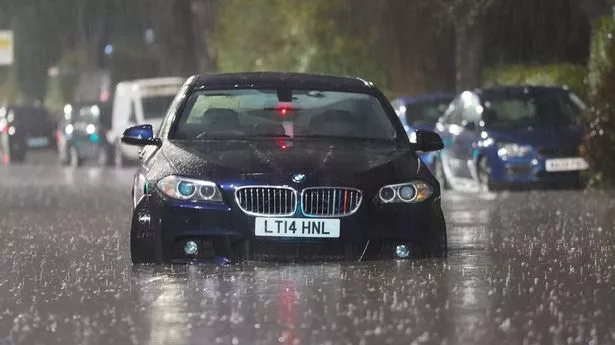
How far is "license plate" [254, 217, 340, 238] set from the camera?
11.8 m

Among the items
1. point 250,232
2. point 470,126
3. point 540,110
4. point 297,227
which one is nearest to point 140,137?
point 250,232

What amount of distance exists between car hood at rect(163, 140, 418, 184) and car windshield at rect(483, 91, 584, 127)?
11286mm

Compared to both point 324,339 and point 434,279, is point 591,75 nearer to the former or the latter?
point 434,279

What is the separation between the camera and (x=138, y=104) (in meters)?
36.6

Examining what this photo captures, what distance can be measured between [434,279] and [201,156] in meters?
1.92

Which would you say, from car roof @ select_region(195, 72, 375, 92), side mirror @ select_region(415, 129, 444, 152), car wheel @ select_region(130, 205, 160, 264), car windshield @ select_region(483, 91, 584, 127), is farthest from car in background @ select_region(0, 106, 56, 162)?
car wheel @ select_region(130, 205, 160, 264)

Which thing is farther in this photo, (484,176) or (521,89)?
(521,89)

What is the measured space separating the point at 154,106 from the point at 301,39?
7.21 metres

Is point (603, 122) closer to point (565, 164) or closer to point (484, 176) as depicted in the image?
point (565, 164)

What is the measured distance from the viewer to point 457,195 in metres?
22.6

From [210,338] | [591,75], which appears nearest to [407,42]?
[591,75]

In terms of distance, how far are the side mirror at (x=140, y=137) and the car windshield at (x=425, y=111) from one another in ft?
47.2

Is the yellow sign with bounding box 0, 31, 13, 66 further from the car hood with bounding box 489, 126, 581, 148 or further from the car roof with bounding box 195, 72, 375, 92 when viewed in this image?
the car roof with bounding box 195, 72, 375, 92

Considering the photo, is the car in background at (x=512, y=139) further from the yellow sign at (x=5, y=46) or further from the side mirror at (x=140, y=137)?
the yellow sign at (x=5, y=46)
